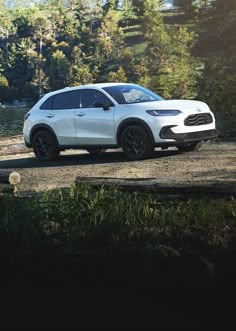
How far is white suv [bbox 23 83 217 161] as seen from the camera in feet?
41.8

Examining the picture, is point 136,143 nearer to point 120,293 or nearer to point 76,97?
point 76,97

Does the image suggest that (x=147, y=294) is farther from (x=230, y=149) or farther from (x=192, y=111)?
(x=230, y=149)

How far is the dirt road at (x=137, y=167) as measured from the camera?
413 inches

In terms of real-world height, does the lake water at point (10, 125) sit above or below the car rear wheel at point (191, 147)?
below

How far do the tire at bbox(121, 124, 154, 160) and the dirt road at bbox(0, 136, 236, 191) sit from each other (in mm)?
213

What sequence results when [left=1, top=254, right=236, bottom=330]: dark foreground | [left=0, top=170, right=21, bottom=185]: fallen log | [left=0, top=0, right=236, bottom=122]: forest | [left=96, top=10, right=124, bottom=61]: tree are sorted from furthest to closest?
[left=96, top=10, right=124, bottom=61]: tree → [left=0, top=0, right=236, bottom=122]: forest → [left=0, top=170, right=21, bottom=185]: fallen log → [left=1, top=254, right=236, bottom=330]: dark foreground

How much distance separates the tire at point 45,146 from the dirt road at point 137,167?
0.24 m

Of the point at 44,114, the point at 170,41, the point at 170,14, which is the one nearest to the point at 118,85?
the point at 44,114

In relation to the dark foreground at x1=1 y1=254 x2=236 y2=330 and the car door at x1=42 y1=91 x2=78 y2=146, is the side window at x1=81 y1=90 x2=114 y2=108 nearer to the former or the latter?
the car door at x1=42 y1=91 x2=78 y2=146

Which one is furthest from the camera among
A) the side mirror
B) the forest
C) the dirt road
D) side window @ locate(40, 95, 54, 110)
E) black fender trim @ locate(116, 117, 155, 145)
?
the forest

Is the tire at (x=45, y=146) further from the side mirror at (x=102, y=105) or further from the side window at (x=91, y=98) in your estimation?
the side mirror at (x=102, y=105)

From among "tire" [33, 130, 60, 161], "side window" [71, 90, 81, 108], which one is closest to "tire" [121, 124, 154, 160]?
"side window" [71, 90, 81, 108]

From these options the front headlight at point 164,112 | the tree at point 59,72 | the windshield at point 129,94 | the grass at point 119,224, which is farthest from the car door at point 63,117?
the tree at point 59,72

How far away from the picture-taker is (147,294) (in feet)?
17.2
